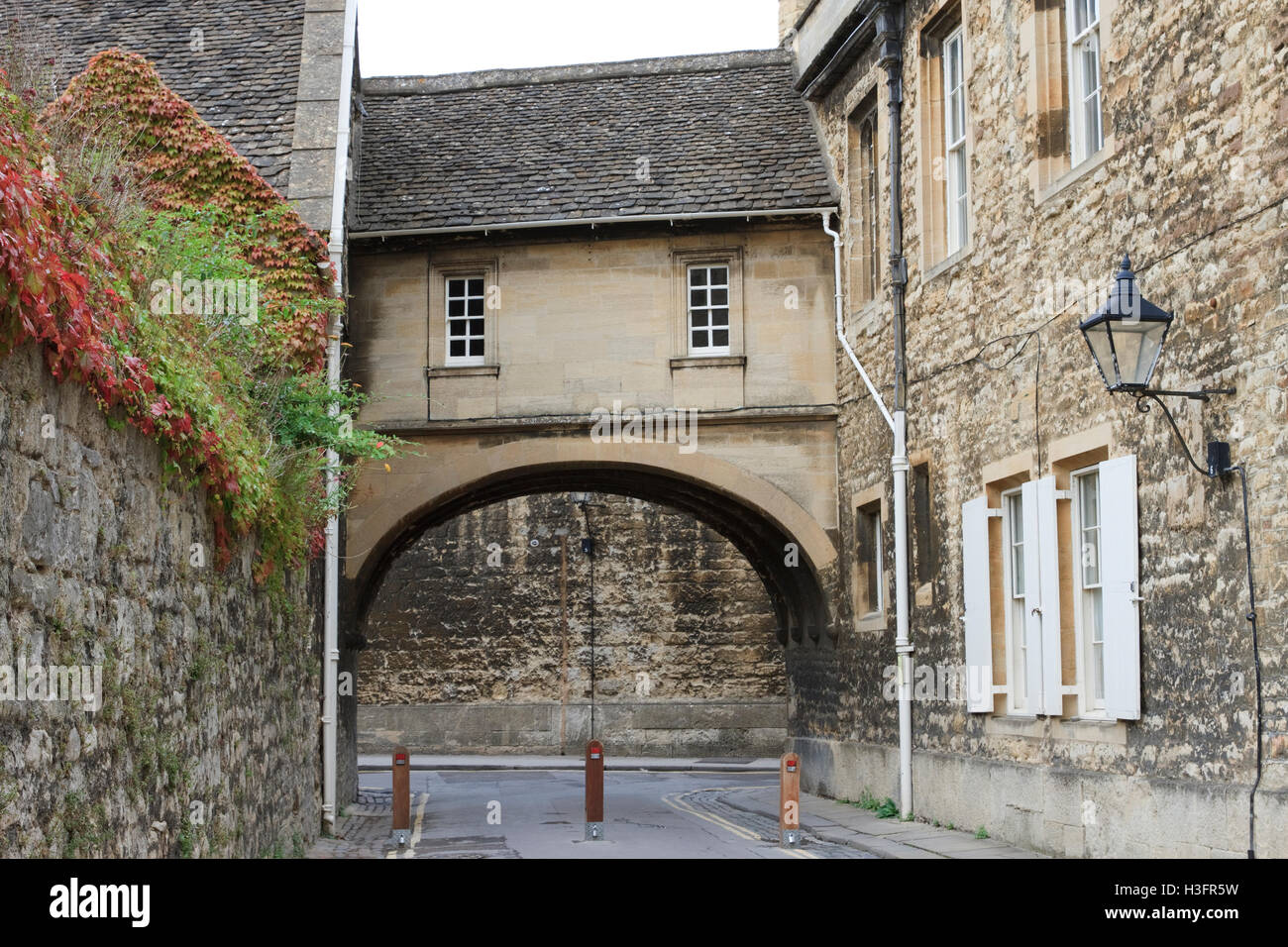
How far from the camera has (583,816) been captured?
1603 cm

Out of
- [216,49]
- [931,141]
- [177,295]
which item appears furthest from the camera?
[216,49]

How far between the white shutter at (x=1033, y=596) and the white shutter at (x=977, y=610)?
65cm

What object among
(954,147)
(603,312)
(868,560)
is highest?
(954,147)

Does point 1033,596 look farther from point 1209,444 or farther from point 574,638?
point 574,638

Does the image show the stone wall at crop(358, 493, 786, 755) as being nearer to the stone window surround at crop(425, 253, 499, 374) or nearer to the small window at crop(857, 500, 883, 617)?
the stone window surround at crop(425, 253, 499, 374)

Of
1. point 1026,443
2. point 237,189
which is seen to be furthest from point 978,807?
point 237,189

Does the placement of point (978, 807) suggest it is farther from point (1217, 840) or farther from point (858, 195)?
point (858, 195)

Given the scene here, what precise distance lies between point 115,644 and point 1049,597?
707 centimetres

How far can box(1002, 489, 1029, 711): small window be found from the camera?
1275 centimetres

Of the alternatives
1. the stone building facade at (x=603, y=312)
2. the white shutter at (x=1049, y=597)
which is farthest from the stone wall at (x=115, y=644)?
the stone building facade at (x=603, y=312)

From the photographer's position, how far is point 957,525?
13.9m

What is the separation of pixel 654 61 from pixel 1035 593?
10.5 metres

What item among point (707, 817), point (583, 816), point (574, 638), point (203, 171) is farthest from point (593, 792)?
point (574, 638)
